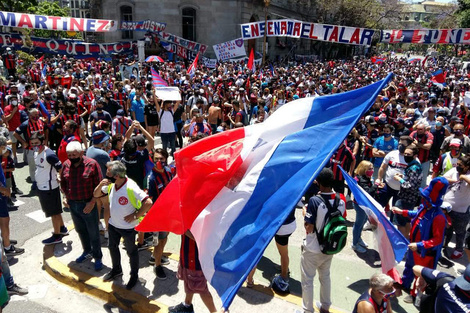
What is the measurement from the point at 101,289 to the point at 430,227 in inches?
161

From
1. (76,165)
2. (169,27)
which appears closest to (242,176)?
(76,165)

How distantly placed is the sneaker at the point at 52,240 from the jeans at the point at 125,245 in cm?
147

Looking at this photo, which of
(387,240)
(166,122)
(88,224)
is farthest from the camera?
(166,122)

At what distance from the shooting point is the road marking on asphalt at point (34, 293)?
441cm

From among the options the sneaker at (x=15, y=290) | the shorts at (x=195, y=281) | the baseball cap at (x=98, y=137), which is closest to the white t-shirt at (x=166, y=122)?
the baseball cap at (x=98, y=137)

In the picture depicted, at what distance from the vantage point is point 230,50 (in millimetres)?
22422

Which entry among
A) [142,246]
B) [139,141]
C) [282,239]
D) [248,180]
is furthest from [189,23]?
[248,180]

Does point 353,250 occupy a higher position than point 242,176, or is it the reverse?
point 242,176

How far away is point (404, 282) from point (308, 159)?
2815 mm

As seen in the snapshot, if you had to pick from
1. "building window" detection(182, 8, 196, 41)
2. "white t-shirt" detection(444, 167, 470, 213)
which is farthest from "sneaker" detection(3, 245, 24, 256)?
"building window" detection(182, 8, 196, 41)

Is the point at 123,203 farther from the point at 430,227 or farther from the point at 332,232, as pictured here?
the point at 430,227

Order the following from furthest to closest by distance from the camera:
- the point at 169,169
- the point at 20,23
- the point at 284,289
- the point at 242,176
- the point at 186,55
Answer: the point at 186,55, the point at 20,23, the point at 169,169, the point at 284,289, the point at 242,176

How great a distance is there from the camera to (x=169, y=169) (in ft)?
15.9

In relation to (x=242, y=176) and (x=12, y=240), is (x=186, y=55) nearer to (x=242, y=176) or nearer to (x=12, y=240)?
(x=12, y=240)
